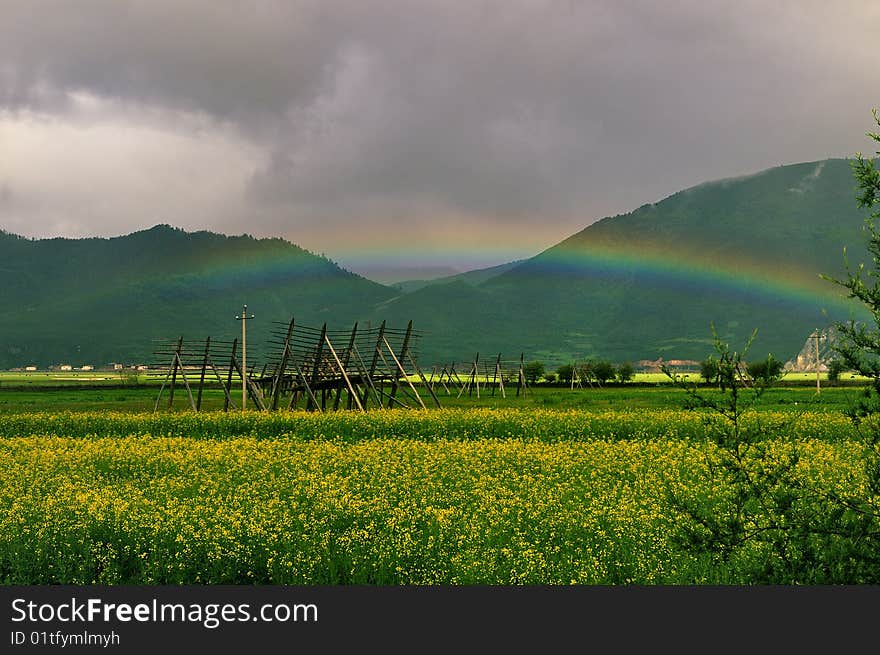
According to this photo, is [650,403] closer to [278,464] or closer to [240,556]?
[278,464]

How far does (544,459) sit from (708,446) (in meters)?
5.23

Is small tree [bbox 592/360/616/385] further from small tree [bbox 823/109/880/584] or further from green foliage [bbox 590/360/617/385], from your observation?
small tree [bbox 823/109/880/584]

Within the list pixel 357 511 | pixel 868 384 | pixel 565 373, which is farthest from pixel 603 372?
pixel 868 384

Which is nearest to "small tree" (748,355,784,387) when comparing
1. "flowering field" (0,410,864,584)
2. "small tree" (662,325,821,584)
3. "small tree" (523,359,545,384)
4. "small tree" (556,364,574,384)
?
"small tree" (662,325,821,584)

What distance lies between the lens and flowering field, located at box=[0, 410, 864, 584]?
1112 centimetres

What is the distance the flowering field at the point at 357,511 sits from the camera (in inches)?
438

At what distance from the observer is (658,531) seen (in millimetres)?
12484

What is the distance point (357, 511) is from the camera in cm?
1387

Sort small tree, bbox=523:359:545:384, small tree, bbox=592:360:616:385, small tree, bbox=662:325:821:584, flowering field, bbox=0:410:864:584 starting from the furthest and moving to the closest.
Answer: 1. small tree, bbox=592:360:616:385
2. small tree, bbox=523:359:545:384
3. flowering field, bbox=0:410:864:584
4. small tree, bbox=662:325:821:584

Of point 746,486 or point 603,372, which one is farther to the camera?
point 603,372

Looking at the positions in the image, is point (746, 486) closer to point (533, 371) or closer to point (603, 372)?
point (533, 371)

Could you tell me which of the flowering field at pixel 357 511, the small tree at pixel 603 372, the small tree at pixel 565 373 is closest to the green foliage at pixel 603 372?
the small tree at pixel 603 372

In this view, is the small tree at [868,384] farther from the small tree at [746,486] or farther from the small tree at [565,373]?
the small tree at [565,373]

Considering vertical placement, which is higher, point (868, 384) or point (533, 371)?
point (868, 384)
